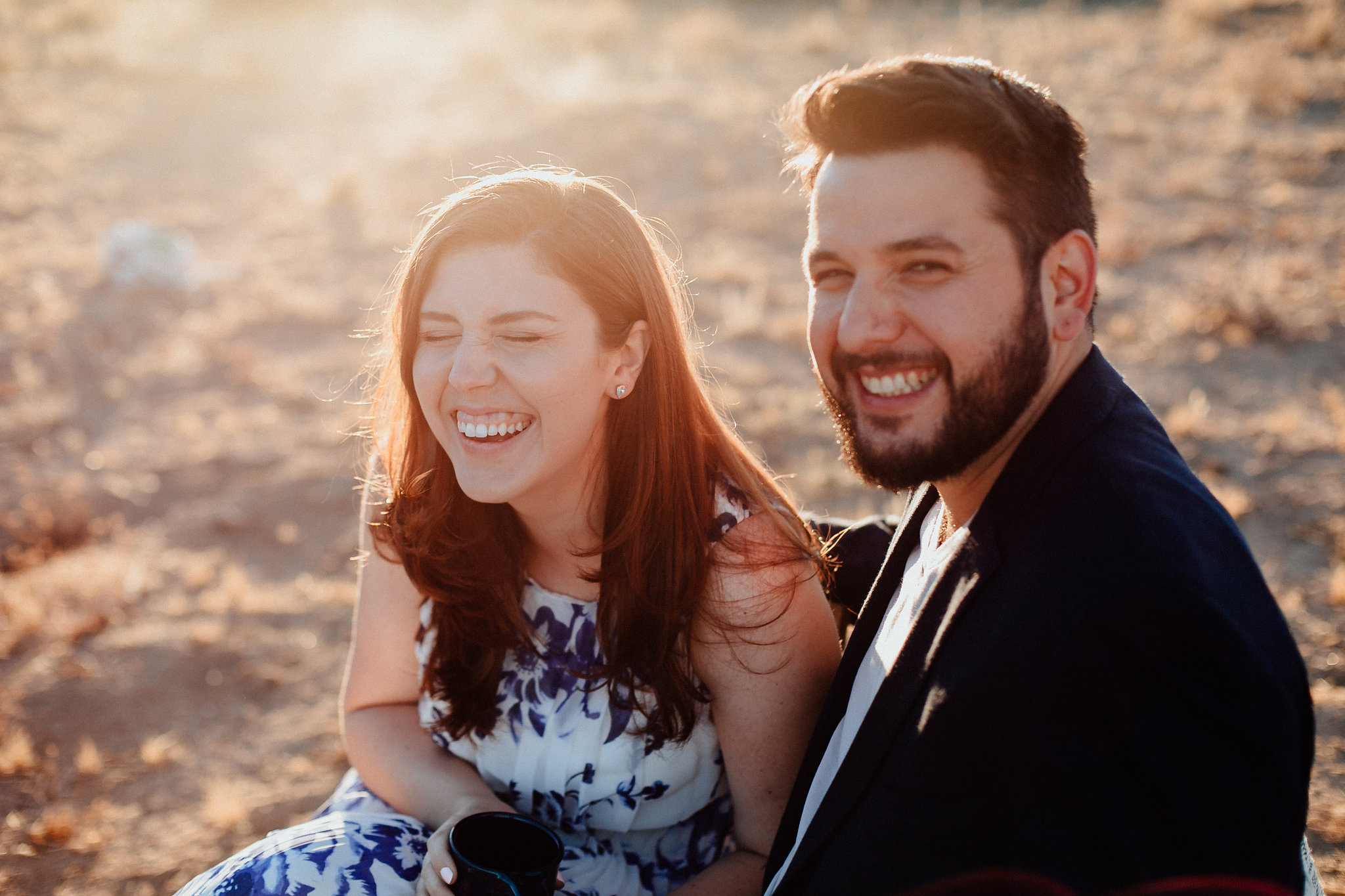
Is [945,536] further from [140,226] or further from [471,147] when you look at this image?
[471,147]

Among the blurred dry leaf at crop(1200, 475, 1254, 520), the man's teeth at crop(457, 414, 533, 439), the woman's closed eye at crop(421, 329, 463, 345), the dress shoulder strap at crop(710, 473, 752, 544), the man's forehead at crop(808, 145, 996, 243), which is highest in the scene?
the man's forehead at crop(808, 145, 996, 243)

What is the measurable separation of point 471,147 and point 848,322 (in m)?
10.9

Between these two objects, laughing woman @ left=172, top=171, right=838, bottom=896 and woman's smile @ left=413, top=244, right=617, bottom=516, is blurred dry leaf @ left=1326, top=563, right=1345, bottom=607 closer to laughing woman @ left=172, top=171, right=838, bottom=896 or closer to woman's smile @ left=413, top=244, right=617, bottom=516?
laughing woman @ left=172, top=171, right=838, bottom=896

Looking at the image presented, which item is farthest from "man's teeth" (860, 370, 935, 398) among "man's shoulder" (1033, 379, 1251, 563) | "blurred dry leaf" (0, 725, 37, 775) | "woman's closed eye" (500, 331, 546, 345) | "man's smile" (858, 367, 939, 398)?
"blurred dry leaf" (0, 725, 37, 775)

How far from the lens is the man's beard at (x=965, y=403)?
1808 mm

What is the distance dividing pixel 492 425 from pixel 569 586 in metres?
0.52

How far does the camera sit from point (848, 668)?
2.15 m

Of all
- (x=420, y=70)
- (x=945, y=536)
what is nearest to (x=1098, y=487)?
(x=945, y=536)

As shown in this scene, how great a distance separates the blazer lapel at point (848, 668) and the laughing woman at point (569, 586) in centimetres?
17

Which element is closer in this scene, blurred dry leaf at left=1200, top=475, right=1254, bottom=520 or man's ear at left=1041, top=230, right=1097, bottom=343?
man's ear at left=1041, top=230, right=1097, bottom=343

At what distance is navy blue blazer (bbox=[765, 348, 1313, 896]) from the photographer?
4.36ft

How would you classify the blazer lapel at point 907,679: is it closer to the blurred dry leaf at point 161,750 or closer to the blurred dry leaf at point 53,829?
the blurred dry leaf at point 53,829

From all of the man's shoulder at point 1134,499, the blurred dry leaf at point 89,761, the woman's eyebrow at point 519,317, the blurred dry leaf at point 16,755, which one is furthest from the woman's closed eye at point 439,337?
the blurred dry leaf at point 16,755

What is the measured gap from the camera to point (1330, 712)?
3449mm
